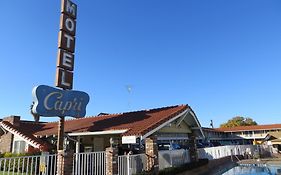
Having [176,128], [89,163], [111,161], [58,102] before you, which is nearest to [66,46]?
[58,102]

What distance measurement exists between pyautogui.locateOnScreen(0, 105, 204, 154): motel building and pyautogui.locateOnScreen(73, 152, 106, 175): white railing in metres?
1.75


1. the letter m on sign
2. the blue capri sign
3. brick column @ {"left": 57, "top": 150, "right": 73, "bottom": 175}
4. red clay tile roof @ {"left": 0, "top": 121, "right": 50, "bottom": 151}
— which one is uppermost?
the letter m on sign

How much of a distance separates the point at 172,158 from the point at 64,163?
8.67 metres

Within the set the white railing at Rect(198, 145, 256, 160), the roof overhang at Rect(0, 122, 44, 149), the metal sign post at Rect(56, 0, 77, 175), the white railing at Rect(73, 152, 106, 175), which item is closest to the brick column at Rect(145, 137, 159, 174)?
the white railing at Rect(73, 152, 106, 175)

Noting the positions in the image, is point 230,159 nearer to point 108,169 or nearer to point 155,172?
point 155,172

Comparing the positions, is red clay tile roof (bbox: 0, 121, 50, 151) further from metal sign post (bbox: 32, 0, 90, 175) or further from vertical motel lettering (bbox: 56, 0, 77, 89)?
vertical motel lettering (bbox: 56, 0, 77, 89)

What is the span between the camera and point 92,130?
16344mm

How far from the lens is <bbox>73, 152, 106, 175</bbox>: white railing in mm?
11685

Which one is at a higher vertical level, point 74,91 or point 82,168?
point 74,91

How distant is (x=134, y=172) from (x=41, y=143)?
8.26 metres

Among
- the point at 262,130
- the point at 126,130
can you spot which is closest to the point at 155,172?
the point at 126,130

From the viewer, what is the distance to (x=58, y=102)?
14633 millimetres

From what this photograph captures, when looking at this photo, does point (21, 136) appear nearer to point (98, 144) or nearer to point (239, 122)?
point (98, 144)

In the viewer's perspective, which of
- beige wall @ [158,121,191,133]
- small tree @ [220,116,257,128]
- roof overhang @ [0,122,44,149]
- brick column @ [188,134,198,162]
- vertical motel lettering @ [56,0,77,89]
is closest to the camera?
vertical motel lettering @ [56,0,77,89]
